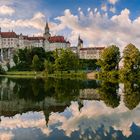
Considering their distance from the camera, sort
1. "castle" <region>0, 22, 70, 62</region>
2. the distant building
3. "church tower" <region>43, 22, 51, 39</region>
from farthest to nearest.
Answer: the distant building → "church tower" <region>43, 22, 51, 39</region> → "castle" <region>0, 22, 70, 62</region>

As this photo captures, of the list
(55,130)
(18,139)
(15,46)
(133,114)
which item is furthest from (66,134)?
(15,46)

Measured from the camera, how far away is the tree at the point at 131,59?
67.1m

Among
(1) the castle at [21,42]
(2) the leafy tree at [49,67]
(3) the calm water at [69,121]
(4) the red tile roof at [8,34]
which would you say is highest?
(4) the red tile roof at [8,34]

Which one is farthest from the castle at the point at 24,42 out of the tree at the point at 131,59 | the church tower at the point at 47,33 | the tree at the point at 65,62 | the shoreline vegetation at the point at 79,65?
the tree at the point at 131,59

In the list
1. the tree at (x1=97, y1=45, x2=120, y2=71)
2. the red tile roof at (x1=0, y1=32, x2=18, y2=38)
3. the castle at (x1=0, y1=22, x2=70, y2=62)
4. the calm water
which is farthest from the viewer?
the red tile roof at (x1=0, y1=32, x2=18, y2=38)

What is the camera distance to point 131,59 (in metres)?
67.7

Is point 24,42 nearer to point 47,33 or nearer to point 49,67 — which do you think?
point 47,33

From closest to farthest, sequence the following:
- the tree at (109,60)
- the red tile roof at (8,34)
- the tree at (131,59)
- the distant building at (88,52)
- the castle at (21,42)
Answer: the tree at (131,59) < the tree at (109,60) < the castle at (21,42) < the red tile roof at (8,34) < the distant building at (88,52)

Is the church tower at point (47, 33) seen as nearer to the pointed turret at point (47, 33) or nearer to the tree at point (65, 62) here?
the pointed turret at point (47, 33)

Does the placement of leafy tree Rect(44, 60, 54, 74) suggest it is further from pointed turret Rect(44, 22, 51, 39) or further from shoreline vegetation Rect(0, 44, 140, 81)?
pointed turret Rect(44, 22, 51, 39)

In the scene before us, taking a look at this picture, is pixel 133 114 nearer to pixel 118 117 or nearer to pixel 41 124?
pixel 118 117

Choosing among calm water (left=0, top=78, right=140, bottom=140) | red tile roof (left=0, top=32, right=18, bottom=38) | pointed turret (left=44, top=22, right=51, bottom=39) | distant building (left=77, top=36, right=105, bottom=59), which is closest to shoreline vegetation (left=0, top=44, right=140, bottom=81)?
red tile roof (left=0, top=32, right=18, bottom=38)

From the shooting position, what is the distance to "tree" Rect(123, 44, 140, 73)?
67.1 meters

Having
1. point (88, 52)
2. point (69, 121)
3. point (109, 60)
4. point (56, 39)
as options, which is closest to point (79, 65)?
point (109, 60)
